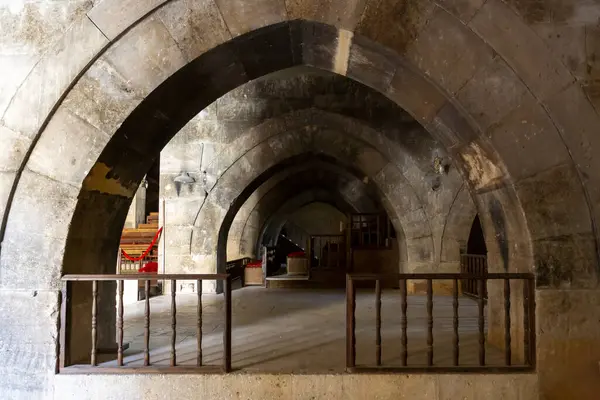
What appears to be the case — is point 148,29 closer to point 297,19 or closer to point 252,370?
point 297,19

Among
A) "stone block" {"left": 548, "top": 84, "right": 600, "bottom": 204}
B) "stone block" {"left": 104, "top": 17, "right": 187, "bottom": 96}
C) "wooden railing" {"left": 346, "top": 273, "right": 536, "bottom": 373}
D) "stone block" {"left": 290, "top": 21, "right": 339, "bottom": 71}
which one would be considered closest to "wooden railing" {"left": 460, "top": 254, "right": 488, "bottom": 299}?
"wooden railing" {"left": 346, "top": 273, "right": 536, "bottom": 373}

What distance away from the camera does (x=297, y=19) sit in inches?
130

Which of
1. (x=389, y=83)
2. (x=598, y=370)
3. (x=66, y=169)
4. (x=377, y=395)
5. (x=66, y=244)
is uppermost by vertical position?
(x=389, y=83)

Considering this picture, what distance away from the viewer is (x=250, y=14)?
3324 mm

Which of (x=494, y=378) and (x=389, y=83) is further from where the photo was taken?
(x=389, y=83)

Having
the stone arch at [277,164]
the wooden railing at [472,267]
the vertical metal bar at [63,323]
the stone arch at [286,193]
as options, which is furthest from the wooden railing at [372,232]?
the vertical metal bar at [63,323]

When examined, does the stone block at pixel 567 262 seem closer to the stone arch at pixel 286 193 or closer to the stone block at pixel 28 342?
the stone block at pixel 28 342

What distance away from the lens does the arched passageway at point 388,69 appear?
3.18 metres

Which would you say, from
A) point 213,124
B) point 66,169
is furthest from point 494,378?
point 213,124

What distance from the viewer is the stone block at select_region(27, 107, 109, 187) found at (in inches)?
132

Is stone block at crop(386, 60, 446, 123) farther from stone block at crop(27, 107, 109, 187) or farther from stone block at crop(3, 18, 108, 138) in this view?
stone block at crop(27, 107, 109, 187)

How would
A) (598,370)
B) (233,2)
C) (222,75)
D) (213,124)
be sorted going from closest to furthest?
1. (598,370)
2. (233,2)
3. (222,75)
4. (213,124)

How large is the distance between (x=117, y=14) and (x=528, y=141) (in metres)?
2.96

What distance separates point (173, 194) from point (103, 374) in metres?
4.68
